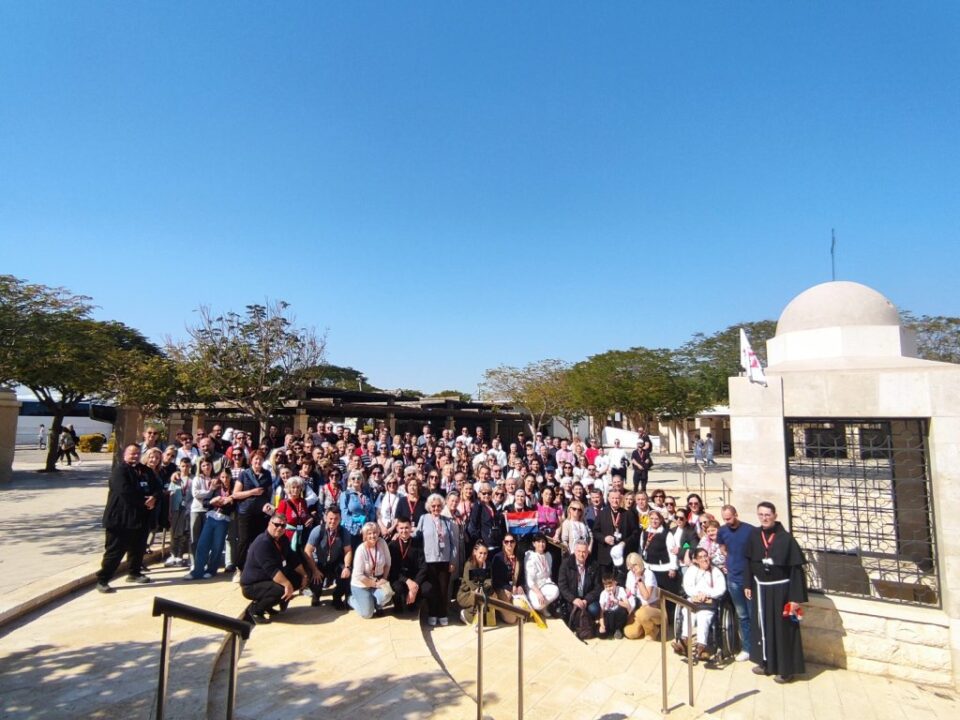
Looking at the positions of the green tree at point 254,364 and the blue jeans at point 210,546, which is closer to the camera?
the blue jeans at point 210,546

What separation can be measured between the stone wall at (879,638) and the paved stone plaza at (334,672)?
0.14m

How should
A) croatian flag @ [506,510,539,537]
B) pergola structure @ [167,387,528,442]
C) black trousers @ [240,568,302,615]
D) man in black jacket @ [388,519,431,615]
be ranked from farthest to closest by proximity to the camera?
1. pergola structure @ [167,387,528,442]
2. croatian flag @ [506,510,539,537]
3. man in black jacket @ [388,519,431,615]
4. black trousers @ [240,568,302,615]

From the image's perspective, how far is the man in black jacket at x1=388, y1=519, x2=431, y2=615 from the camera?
19.8 ft

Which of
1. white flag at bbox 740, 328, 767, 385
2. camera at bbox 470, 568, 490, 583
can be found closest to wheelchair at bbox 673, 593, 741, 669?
camera at bbox 470, 568, 490, 583

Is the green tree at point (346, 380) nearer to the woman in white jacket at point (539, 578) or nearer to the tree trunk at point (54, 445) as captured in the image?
the tree trunk at point (54, 445)

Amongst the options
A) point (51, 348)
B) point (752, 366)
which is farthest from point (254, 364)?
A: point (752, 366)

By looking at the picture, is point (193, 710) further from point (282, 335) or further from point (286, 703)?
point (282, 335)

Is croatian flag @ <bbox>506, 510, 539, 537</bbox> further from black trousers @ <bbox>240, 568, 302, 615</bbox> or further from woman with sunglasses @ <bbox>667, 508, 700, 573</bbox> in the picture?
black trousers @ <bbox>240, 568, 302, 615</bbox>

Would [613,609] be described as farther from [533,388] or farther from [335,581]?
[533,388]

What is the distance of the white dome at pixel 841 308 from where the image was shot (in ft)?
23.5

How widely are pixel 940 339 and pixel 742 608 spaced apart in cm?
3294

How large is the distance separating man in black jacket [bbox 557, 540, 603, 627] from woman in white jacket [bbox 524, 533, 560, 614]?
0.15m

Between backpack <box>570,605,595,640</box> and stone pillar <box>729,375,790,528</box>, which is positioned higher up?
stone pillar <box>729,375,790,528</box>

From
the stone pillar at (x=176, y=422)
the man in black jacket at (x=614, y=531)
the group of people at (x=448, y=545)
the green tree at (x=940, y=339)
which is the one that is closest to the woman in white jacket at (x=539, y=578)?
the group of people at (x=448, y=545)
